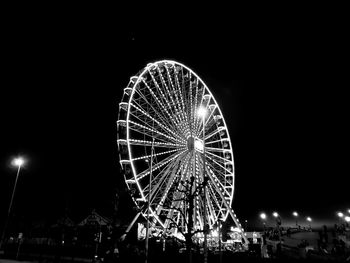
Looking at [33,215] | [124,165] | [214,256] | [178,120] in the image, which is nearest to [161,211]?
[124,165]

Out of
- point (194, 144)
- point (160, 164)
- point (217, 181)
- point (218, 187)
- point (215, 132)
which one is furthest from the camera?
point (215, 132)

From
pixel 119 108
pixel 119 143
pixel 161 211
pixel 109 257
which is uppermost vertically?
pixel 119 108

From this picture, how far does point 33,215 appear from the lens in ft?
157

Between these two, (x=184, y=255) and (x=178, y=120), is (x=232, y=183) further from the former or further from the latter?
(x=184, y=255)

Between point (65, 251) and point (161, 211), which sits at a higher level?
point (161, 211)

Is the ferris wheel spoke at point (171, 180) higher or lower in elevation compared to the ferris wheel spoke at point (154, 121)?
lower

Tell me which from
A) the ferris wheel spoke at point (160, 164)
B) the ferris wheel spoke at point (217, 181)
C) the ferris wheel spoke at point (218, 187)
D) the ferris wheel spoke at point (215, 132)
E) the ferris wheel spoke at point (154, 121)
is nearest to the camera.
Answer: the ferris wheel spoke at point (160, 164)

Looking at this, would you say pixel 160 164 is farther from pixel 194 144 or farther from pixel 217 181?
pixel 217 181

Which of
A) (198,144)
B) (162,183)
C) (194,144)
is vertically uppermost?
(198,144)

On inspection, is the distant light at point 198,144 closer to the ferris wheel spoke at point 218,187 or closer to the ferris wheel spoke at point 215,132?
the ferris wheel spoke at point 215,132

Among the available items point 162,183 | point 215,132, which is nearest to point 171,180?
point 162,183

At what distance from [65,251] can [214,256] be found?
38.9 ft

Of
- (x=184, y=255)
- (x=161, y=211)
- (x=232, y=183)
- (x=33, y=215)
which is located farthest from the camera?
(x=33, y=215)

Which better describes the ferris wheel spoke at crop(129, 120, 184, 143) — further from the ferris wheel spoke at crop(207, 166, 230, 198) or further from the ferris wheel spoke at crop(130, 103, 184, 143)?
the ferris wheel spoke at crop(207, 166, 230, 198)
